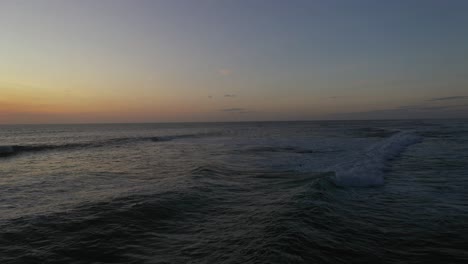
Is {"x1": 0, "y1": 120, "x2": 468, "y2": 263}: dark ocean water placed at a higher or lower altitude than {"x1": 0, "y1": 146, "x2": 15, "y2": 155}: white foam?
lower

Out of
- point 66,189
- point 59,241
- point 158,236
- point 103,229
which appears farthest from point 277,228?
point 66,189

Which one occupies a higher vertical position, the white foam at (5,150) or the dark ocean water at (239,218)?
the white foam at (5,150)

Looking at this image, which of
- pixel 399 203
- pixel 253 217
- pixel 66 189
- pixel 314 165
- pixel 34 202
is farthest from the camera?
pixel 314 165

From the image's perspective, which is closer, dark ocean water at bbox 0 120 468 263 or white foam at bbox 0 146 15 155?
dark ocean water at bbox 0 120 468 263

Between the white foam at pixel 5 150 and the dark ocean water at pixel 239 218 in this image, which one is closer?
the dark ocean water at pixel 239 218

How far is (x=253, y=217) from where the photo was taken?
7.42 m

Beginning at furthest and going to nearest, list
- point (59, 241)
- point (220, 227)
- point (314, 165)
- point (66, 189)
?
point (314, 165) < point (66, 189) < point (220, 227) < point (59, 241)

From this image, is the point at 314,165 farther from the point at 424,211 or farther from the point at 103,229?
the point at 103,229

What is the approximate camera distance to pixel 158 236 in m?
6.37

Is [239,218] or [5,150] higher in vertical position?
[5,150]

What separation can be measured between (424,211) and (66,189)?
11580mm

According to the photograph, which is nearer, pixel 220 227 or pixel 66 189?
pixel 220 227

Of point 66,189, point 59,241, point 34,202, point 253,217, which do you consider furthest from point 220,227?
point 66,189

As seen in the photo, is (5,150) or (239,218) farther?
(5,150)
